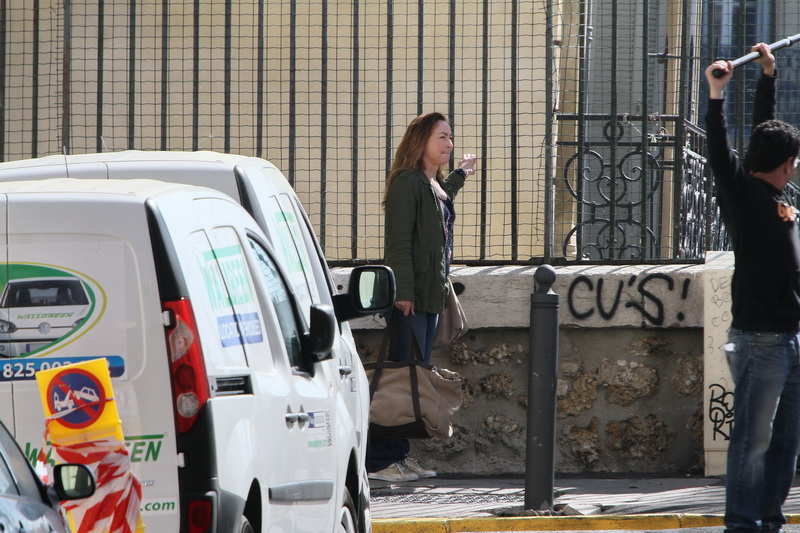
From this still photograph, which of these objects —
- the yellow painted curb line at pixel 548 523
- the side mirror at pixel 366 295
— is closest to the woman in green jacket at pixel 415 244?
the yellow painted curb line at pixel 548 523

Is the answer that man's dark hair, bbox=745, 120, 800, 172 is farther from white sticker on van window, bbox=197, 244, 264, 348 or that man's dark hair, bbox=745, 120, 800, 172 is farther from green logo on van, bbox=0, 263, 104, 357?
green logo on van, bbox=0, 263, 104, 357

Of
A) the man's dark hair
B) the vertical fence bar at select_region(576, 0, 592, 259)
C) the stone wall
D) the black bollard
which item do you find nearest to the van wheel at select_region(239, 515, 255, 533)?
the man's dark hair

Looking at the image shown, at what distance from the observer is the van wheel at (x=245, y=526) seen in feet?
9.91

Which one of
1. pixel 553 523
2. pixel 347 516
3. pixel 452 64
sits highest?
pixel 452 64

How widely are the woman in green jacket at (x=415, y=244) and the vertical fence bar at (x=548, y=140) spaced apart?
0.88 m

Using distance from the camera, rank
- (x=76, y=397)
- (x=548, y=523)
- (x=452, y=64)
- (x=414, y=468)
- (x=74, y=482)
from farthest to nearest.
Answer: (x=452, y=64), (x=414, y=468), (x=548, y=523), (x=76, y=397), (x=74, y=482)

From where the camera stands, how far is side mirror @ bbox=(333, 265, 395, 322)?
5.04m

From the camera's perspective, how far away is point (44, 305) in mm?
2916

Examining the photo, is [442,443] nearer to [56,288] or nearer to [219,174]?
[219,174]

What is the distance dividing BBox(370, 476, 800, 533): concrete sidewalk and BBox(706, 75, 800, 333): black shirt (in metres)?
1.69

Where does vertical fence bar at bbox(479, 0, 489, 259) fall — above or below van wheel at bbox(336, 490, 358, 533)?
above

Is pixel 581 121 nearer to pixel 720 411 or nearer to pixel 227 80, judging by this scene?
pixel 720 411

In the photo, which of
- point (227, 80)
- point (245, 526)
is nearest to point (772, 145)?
point (245, 526)

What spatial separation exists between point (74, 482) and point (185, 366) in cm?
41
